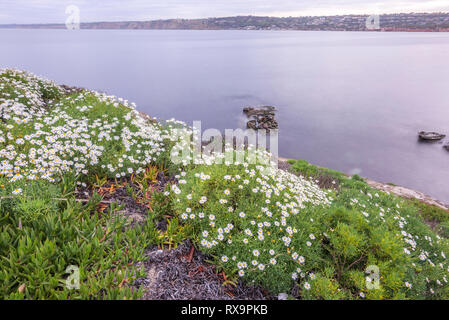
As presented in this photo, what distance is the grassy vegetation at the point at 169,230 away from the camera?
11.4 feet

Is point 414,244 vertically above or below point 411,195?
above

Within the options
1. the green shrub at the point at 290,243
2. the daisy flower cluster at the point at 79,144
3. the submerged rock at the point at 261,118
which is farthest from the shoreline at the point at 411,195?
the submerged rock at the point at 261,118

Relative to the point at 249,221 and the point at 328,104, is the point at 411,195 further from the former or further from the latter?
the point at 328,104

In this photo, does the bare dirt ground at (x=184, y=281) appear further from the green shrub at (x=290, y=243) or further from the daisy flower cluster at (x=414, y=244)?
the daisy flower cluster at (x=414, y=244)

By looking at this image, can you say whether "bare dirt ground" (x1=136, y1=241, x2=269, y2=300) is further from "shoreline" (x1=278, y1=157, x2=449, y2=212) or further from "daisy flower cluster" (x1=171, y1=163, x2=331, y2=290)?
"shoreline" (x1=278, y1=157, x2=449, y2=212)

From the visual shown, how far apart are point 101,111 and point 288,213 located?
19.2ft

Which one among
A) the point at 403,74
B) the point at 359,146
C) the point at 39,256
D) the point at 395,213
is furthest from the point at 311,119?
the point at 403,74

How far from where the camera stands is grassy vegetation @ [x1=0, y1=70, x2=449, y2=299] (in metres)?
3.48

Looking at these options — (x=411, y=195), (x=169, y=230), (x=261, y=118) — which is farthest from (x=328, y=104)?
(x=169, y=230)

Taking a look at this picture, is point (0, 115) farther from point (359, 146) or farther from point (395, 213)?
point (359, 146)

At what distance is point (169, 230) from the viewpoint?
4438mm

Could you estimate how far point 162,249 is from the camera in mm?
4246

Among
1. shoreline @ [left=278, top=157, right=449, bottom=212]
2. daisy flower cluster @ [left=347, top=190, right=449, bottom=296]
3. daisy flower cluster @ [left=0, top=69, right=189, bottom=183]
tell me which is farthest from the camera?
shoreline @ [left=278, top=157, right=449, bottom=212]

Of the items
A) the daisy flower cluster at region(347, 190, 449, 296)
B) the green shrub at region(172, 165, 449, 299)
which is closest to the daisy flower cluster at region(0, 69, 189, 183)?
the green shrub at region(172, 165, 449, 299)
